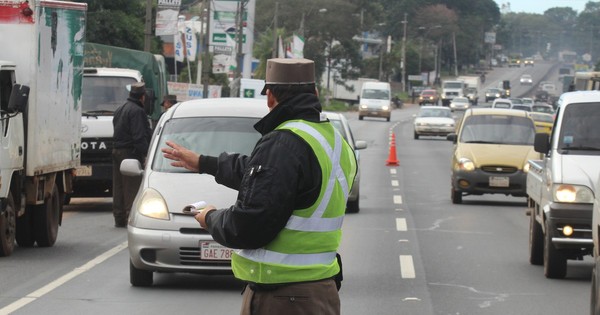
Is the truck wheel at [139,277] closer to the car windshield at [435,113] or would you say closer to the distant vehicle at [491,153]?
the distant vehicle at [491,153]

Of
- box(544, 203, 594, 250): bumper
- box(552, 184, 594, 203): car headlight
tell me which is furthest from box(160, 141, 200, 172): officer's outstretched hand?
box(552, 184, 594, 203): car headlight

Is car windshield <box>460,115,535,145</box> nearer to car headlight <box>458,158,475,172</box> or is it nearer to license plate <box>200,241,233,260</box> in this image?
car headlight <box>458,158,475,172</box>

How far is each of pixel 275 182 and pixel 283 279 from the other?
1.42ft

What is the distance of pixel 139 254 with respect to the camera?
11320 millimetres

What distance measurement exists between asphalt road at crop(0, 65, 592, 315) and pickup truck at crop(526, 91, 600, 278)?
0.93ft

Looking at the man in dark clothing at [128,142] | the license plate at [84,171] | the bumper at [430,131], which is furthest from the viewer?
the bumper at [430,131]

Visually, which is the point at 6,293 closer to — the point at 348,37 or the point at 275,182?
the point at 275,182

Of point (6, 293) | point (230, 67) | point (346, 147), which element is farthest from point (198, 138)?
point (230, 67)

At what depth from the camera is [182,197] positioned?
11.5 metres

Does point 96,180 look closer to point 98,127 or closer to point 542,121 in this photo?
point 98,127

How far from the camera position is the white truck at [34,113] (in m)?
13.5

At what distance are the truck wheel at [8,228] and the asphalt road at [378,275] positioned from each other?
0.18m

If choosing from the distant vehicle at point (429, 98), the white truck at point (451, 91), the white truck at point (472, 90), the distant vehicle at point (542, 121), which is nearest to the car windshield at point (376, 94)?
the distant vehicle at point (542, 121)

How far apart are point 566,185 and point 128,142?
6743mm
